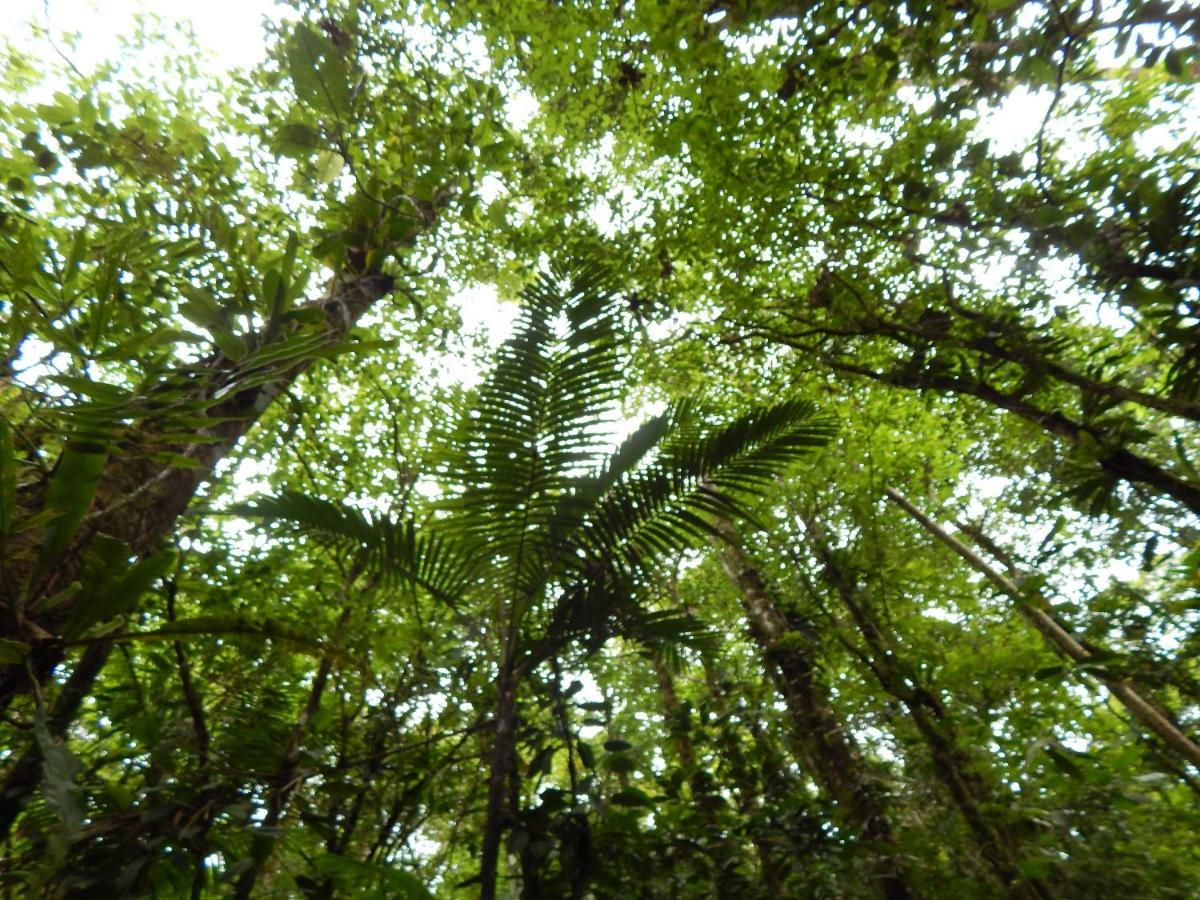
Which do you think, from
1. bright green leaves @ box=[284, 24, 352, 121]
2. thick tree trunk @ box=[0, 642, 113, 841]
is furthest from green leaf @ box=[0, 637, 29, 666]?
bright green leaves @ box=[284, 24, 352, 121]

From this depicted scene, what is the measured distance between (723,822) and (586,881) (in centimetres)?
82

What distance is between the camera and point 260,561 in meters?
3.90

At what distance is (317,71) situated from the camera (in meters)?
2.34

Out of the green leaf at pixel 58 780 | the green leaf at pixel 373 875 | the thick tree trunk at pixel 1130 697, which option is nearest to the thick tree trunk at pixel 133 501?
the green leaf at pixel 58 780

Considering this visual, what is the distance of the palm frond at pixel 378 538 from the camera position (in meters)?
2.42

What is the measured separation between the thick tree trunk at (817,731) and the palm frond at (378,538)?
1494 millimetres

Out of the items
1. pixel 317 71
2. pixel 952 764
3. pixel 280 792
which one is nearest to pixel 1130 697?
pixel 952 764

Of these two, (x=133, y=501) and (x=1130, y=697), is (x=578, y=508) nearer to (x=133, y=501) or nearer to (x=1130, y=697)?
(x=133, y=501)

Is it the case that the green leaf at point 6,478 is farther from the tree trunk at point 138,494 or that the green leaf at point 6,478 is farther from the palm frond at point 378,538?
the palm frond at point 378,538

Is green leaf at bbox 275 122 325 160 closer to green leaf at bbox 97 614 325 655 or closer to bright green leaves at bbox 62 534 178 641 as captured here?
bright green leaves at bbox 62 534 178 641

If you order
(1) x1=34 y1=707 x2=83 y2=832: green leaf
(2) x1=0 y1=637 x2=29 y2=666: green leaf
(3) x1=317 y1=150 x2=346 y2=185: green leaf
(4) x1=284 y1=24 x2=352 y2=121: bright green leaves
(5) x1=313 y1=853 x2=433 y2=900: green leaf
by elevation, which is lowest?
(1) x1=34 y1=707 x2=83 y2=832: green leaf

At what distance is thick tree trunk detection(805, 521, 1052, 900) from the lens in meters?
2.84

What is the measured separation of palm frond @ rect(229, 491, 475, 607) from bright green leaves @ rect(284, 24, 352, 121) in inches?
57.5

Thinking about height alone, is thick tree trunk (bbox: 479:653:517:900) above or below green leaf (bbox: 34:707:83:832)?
above
